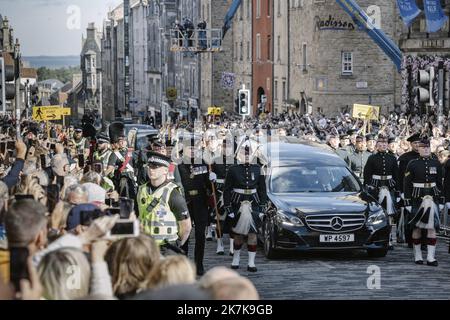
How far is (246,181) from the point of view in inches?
655

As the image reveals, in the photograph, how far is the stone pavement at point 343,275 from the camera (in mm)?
14359

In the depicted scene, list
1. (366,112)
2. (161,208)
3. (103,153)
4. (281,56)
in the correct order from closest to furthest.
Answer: (161,208) < (103,153) < (366,112) < (281,56)

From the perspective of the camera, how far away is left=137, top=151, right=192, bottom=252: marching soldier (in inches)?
486

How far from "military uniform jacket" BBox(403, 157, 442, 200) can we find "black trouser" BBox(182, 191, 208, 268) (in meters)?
3.12

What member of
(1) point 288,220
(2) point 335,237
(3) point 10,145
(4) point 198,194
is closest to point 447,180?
(2) point 335,237

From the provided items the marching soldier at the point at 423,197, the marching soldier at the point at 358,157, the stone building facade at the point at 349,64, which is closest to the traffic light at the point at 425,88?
the marching soldier at the point at 423,197

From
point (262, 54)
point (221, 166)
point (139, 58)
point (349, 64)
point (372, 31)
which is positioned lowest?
point (221, 166)

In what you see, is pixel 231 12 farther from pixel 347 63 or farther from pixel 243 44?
pixel 347 63

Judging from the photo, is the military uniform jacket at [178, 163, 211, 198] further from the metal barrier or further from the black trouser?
the metal barrier

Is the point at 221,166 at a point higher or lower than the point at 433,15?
lower

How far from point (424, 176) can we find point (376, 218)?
0.88 meters

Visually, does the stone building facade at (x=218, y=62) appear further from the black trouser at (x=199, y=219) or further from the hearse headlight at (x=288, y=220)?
the black trouser at (x=199, y=219)
